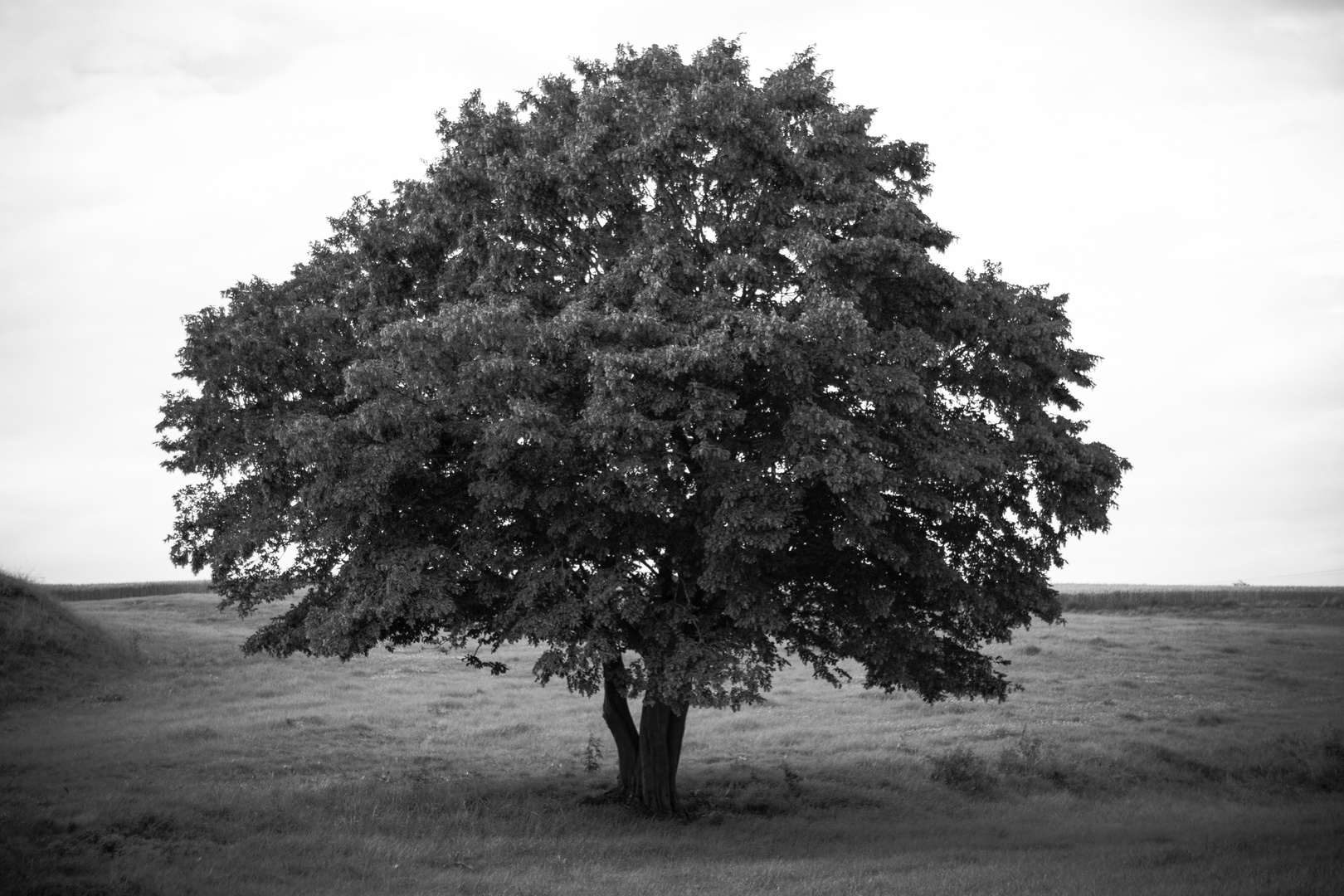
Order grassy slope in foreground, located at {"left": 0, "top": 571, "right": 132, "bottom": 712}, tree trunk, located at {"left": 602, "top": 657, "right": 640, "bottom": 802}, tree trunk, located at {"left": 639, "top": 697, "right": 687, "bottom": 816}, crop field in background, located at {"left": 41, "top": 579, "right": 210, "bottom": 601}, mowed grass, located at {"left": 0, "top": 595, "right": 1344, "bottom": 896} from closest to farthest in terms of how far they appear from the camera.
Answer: mowed grass, located at {"left": 0, "top": 595, "right": 1344, "bottom": 896} < tree trunk, located at {"left": 639, "top": 697, "right": 687, "bottom": 816} < tree trunk, located at {"left": 602, "top": 657, "right": 640, "bottom": 802} < grassy slope in foreground, located at {"left": 0, "top": 571, "right": 132, "bottom": 712} < crop field in background, located at {"left": 41, "top": 579, "right": 210, "bottom": 601}

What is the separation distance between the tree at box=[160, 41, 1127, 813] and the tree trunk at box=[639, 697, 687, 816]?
0.89 metres

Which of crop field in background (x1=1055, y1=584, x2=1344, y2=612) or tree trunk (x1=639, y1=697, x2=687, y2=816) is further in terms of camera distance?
crop field in background (x1=1055, y1=584, x2=1344, y2=612)

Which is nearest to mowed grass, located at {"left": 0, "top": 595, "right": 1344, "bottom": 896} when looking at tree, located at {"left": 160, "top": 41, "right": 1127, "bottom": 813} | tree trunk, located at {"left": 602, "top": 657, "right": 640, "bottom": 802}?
tree trunk, located at {"left": 602, "top": 657, "right": 640, "bottom": 802}

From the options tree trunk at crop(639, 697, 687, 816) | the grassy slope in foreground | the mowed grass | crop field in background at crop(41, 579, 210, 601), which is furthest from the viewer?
crop field in background at crop(41, 579, 210, 601)

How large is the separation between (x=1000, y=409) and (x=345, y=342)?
1492 cm

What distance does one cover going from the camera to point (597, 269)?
2227cm

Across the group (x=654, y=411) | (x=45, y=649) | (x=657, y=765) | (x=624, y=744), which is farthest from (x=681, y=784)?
(x=45, y=649)

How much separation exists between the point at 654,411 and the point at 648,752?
1058 cm

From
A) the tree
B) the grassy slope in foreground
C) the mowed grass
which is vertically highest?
the tree

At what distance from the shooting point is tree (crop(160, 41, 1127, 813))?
19203mm

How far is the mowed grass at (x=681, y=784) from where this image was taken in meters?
18.5

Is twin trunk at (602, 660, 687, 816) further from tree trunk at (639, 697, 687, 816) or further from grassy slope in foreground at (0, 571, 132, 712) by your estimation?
grassy slope in foreground at (0, 571, 132, 712)

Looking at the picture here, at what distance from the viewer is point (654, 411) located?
1916 cm

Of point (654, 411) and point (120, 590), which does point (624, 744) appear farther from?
point (120, 590)
